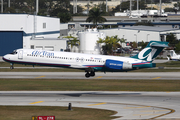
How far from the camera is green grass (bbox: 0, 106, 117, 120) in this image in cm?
3212

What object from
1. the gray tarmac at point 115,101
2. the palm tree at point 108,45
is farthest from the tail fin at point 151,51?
the palm tree at point 108,45

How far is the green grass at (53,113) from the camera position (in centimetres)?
3212

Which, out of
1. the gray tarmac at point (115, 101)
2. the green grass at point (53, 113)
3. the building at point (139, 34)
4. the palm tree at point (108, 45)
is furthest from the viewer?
the building at point (139, 34)

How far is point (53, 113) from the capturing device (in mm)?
34125

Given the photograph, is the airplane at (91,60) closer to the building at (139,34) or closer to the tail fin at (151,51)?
the tail fin at (151,51)

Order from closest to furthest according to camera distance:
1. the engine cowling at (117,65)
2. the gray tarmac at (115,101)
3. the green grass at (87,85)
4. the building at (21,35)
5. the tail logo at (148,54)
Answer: the gray tarmac at (115,101)
the tail logo at (148,54)
the engine cowling at (117,65)
the green grass at (87,85)
the building at (21,35)

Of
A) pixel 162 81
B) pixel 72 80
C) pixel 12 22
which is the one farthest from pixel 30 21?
pixel 162 81

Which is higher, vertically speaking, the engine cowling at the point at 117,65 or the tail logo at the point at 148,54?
the tail logo at the point at 148,54

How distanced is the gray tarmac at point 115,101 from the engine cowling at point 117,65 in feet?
13.5

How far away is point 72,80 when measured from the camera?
198 ft

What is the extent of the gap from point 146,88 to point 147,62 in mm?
4771

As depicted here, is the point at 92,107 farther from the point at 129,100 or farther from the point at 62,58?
the point at 62,58

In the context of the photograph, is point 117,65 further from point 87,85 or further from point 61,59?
point 61,59

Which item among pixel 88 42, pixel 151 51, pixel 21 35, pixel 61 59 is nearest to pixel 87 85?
pixel 61 59
